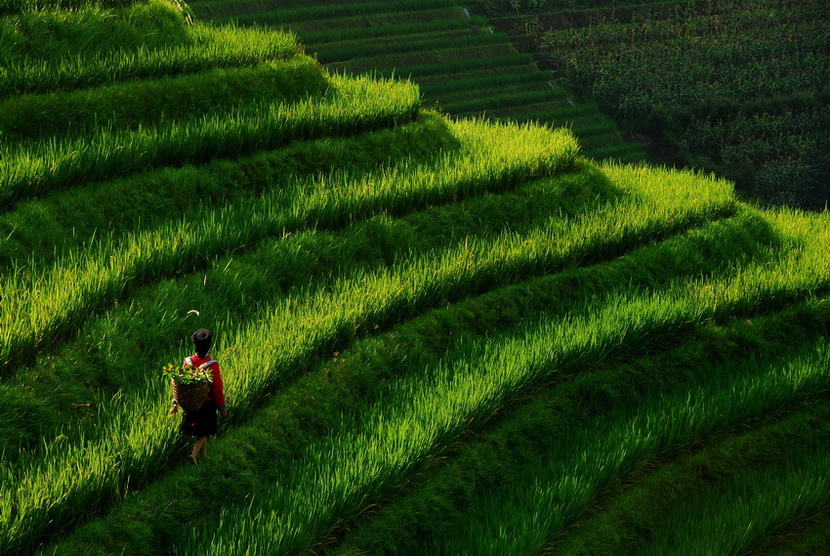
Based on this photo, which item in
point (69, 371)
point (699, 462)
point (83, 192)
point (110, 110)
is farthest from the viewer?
point (110, 110)

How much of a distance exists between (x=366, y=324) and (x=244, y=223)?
131 centimetres

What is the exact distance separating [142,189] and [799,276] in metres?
5.54

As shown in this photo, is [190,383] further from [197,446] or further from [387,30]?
[387,30]

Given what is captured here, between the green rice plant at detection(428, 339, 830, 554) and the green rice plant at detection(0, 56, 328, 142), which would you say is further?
the green rice plant at detection(0, 56, 328, 142)

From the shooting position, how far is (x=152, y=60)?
24.5 feet

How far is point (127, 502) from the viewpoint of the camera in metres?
4.11

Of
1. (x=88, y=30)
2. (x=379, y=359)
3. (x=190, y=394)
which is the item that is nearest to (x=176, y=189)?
(x=88, y=30)

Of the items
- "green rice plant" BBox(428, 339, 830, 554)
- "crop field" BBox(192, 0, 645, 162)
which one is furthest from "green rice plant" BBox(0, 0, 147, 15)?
"crop field" BBox(192, 0, 645, 162)

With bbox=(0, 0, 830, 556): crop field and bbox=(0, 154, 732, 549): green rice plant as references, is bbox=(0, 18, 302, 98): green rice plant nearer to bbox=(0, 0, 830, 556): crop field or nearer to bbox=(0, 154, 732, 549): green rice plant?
bbox=(0, 0, 830, 556): crop field

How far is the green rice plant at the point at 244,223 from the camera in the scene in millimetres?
4867

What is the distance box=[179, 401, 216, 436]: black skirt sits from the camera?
4.15 m

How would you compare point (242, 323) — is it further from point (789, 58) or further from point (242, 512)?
point (789, 58)

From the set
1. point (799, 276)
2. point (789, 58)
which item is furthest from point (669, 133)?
point (799, 276)

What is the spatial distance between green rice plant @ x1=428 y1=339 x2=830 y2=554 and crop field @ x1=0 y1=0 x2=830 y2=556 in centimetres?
2
